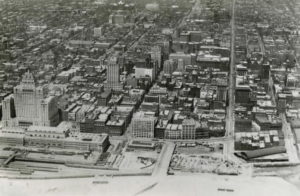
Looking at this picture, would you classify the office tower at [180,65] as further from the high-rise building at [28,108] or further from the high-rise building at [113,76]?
the high-rise building at [28,108]

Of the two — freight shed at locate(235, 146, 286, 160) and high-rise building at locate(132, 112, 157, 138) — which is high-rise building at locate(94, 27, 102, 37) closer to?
high-rise building at locate(132, 112, 157, 138)

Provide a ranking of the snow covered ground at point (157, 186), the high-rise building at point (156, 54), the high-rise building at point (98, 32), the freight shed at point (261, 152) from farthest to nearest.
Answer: the high-rise building at point (98, 32) → the high-rise building at point (156, 54) → the freight shed at point (261, 152) → the snow covered ground at point (157, 186)

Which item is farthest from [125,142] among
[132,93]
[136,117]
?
[132,93]

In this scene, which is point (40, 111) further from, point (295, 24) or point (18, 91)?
point (295, 24)

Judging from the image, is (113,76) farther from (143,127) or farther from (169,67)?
(143,127)

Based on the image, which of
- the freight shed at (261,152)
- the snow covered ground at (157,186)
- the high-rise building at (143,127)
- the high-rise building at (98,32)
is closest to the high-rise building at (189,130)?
the high-rise building at (143,127)

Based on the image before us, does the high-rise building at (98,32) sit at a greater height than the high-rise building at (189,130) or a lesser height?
greater

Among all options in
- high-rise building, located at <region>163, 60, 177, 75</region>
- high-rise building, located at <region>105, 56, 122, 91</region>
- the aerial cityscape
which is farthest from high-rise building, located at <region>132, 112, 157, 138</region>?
high-rise building, located at <region>163, 60, 177, 75</region>
